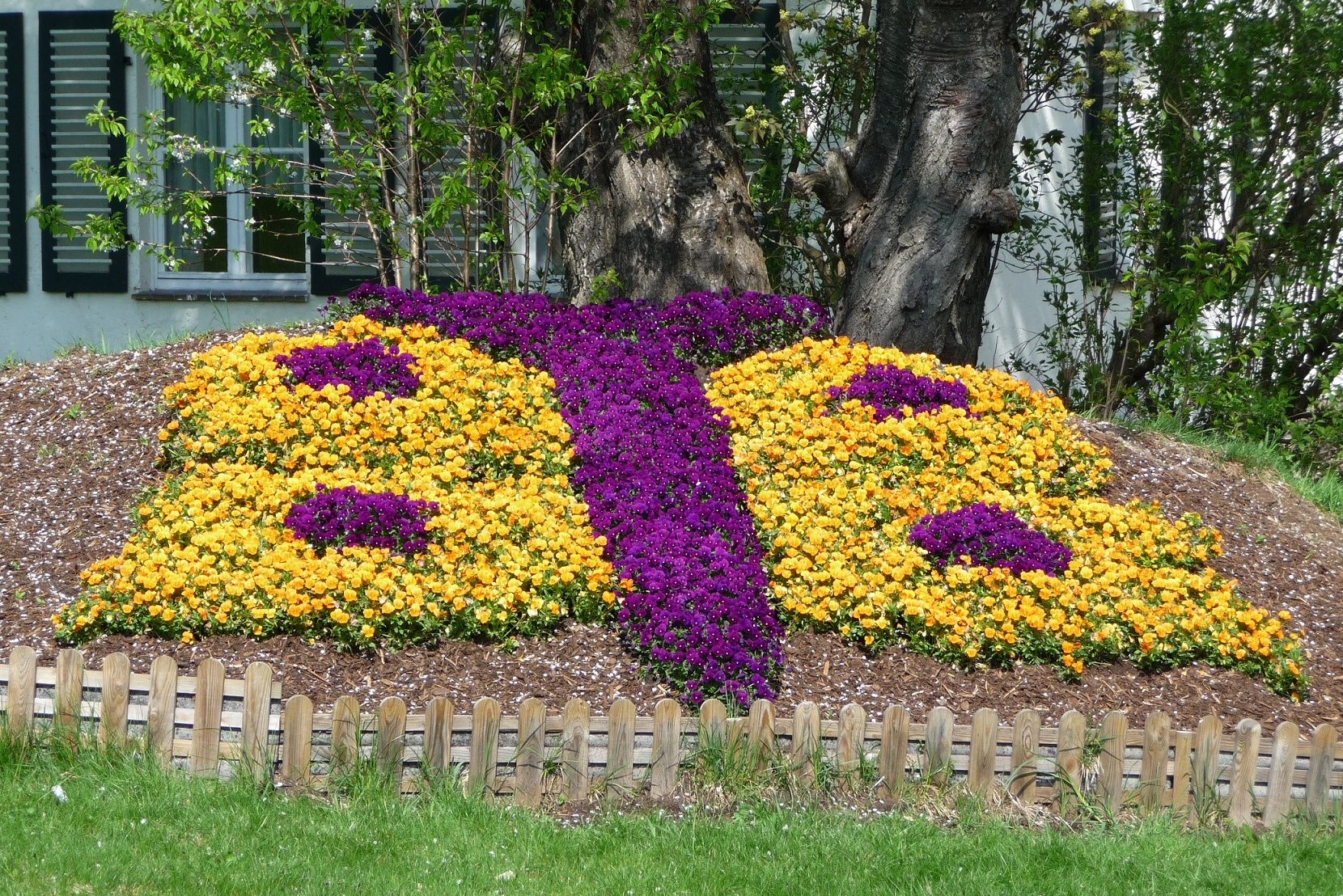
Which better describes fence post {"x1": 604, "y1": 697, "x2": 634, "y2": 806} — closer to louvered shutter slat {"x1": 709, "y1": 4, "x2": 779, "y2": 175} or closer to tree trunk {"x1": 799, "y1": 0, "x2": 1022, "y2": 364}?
tree trunk {"x1": 799, "y1": 0, "x2": 1022, "y2": 364}

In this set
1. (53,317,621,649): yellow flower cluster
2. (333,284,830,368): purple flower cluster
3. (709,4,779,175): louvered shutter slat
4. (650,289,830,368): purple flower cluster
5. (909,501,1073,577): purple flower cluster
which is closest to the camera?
Answer: (53,317,621,649): yellow flower cluster

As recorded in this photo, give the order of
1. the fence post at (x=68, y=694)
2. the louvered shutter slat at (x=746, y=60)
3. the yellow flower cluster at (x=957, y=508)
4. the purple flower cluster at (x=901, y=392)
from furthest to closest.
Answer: the louvered shutter slat at (x=746, y=60), the purple flower cluster at (x=901, y=392), the yellow flower cluster at (x=957, y=508), the fence post at (x=68, y=694)

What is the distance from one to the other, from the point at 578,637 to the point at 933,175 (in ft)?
12.4

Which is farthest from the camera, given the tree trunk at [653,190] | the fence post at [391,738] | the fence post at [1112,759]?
the tree trunk at [653,190]

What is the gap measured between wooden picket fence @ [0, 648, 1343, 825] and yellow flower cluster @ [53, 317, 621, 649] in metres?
0.47

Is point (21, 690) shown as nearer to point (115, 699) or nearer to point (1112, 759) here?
point (115, 699)

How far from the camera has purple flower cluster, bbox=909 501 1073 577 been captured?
209 inches

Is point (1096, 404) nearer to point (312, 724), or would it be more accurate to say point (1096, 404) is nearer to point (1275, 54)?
point (1275, 54)

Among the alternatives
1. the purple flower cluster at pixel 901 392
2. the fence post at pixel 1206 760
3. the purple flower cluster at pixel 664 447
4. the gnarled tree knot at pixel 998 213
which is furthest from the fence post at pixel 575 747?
the gnarled tree knot at pixel 998 213

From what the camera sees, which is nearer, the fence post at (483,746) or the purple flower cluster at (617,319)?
the fence post at (483,746)

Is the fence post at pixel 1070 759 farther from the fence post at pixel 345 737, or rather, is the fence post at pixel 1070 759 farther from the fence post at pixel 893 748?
the fence post at pixel 345 737

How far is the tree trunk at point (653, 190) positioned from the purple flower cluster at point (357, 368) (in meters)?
1.59

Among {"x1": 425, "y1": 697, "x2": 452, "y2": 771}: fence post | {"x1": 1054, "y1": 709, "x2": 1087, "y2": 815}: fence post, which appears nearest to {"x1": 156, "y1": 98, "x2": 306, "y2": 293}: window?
{"x1": 425, "y1": 697, "x2": 452, "y2": 771}: fence post

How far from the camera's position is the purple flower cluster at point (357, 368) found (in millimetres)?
6352
